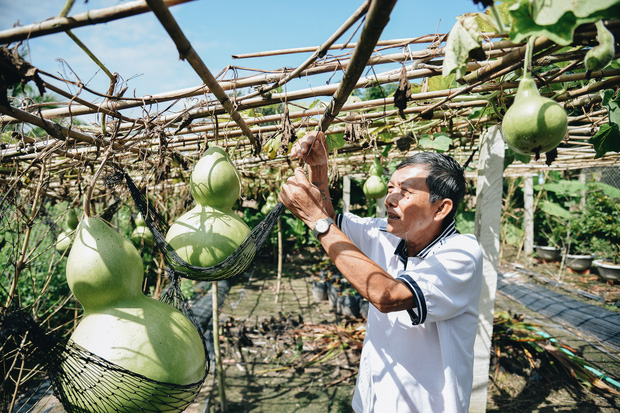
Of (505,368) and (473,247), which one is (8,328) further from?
(505,368)

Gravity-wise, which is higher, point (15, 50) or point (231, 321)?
point (15, 50)

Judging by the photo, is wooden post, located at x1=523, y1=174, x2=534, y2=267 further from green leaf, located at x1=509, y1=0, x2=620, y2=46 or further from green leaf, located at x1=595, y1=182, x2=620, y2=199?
green leaf, located at x1=509, y1=0, x2=620, y2=46

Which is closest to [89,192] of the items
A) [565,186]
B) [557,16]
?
[557,16]

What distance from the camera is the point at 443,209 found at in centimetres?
178

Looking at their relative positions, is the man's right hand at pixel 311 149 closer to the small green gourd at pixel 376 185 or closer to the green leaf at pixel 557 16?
the green leaf at pixel 557 16

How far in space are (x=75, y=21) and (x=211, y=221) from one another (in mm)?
898

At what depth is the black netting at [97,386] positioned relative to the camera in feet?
3.46

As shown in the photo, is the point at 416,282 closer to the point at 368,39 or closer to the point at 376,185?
the point at 368,39

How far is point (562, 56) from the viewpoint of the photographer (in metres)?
1.51

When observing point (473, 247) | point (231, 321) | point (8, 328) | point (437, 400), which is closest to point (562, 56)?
point (473, 247)

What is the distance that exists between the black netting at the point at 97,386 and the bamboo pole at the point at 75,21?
2.46 ft

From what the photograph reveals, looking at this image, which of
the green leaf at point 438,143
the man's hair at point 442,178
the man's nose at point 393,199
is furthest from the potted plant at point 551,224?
the man's nose at point 393,199

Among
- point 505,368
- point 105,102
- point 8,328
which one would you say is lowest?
point 505,368

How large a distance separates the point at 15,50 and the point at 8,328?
729 millimetres
